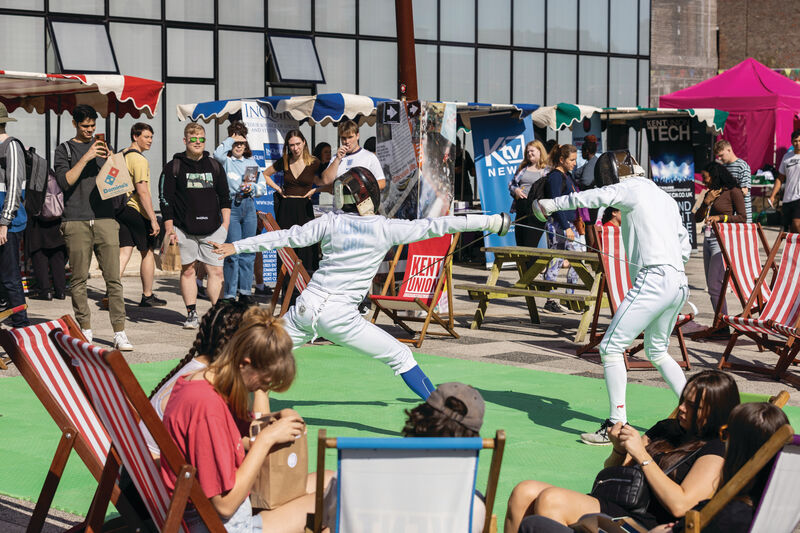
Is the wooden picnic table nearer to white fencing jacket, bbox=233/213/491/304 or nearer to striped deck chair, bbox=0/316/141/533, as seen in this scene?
white fencing jacket, bbox=233/213/491/304

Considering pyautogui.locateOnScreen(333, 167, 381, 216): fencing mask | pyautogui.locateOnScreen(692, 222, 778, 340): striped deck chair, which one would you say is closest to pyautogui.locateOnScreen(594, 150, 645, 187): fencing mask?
pyautogui.locateOnScreen(333, 167, 381, 216): fencing mask

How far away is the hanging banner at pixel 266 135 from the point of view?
47.7 feet

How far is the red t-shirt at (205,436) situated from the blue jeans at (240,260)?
848 centimetres

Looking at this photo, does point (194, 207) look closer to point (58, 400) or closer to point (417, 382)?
point (417, 382)

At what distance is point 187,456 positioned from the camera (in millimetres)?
3512

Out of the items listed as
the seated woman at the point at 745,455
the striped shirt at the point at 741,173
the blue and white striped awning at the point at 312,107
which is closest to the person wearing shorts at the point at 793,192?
the striped shirt at the point at 741,173

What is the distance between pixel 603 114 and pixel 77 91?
10011 mm

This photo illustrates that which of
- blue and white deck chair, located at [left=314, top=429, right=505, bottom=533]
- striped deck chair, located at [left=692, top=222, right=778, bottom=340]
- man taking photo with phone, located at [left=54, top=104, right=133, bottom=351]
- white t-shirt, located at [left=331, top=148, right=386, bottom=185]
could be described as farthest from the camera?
white t-shirt, located at [left=331, top=148, right=386, bottom=185]

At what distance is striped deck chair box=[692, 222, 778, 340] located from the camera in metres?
10.2

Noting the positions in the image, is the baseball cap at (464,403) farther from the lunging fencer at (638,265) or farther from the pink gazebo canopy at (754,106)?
the pink gazebo canopy at (754,106)

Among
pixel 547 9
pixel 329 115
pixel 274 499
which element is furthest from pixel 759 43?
pixel 274 499

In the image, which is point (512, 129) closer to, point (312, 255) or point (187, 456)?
point (312, 255)

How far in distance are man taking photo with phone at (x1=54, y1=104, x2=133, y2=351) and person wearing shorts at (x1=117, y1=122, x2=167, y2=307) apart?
Result: 2571 mm

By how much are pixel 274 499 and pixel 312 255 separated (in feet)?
27.6
